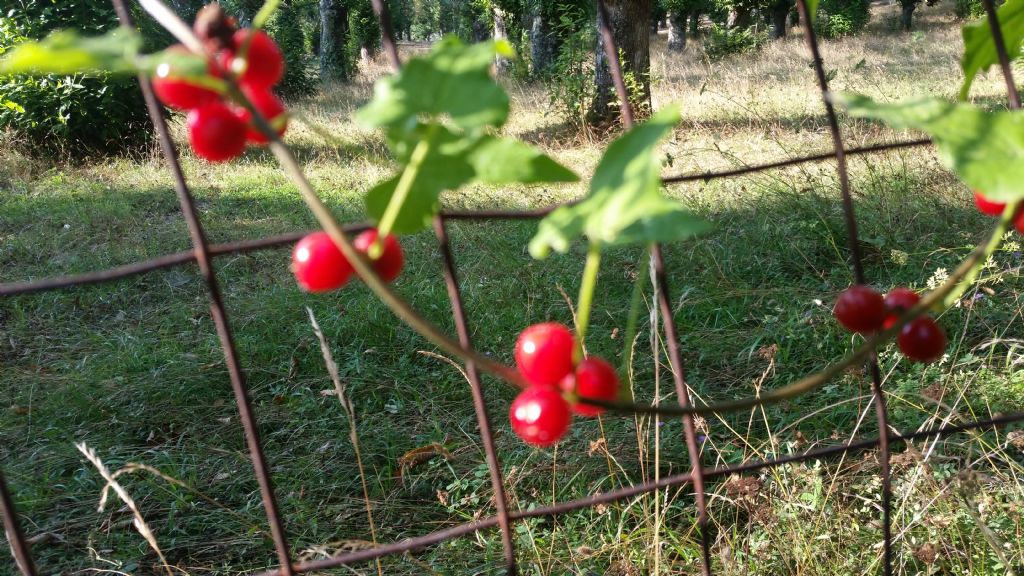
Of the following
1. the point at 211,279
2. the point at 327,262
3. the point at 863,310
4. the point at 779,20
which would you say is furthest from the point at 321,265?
the point at 779,20

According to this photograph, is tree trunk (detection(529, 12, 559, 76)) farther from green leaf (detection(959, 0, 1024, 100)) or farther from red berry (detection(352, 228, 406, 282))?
red berry (detection(352, 228, 406, 282))

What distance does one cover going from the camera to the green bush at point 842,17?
1333 cm

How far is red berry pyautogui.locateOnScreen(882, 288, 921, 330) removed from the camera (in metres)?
0.55

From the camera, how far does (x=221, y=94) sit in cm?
43

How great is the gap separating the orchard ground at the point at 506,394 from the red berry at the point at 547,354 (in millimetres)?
598

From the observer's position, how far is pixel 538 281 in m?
2.78

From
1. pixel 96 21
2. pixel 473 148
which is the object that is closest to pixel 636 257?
pixel 473 148

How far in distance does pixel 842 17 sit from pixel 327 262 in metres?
16.2

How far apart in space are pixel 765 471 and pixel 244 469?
1.30 metres

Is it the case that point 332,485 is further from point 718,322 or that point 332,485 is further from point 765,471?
point 718,322

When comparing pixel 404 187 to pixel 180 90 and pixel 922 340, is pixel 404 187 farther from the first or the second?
pixel 922 340

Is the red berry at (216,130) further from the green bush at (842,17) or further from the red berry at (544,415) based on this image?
the green bush at (842,17)

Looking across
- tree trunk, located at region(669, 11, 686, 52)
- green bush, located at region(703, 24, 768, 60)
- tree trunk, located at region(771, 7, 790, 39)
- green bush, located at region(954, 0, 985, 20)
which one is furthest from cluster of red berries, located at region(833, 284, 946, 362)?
tree trunk, located at region(771, 7, 790, 39)

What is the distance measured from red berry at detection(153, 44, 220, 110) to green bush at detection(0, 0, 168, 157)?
5309 mm
